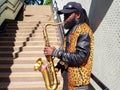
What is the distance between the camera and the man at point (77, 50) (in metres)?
3.50

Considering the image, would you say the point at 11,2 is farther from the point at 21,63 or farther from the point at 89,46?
the point at 89,46

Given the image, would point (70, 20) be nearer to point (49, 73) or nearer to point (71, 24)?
point (71, 24)

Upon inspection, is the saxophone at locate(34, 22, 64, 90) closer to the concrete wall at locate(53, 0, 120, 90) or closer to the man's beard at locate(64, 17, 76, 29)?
the man's beard at locate(64, 17, 76, 29)

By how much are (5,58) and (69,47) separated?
5200mm

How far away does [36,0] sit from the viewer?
125 feet

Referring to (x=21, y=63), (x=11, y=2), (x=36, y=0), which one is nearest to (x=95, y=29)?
(x=21, y=63)

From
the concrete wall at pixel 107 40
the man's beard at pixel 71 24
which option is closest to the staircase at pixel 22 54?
the concrete wall at pixel 107 40

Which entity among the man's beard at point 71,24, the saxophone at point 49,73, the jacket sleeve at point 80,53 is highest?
the man's beard at point 71,24

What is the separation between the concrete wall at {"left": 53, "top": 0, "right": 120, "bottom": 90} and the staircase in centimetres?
215

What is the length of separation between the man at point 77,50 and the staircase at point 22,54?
3249 millimetres

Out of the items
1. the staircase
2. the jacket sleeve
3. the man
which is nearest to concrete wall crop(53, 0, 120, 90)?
the man

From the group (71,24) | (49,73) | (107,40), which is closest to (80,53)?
(71,24)

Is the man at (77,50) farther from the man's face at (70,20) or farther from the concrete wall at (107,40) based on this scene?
the concrete wall at (107,40)

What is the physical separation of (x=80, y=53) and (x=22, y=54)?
552 cm
